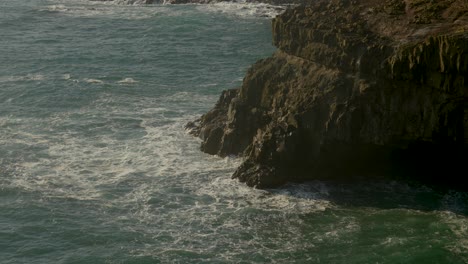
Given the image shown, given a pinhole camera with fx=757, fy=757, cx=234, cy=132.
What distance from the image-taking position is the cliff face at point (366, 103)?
44062mm

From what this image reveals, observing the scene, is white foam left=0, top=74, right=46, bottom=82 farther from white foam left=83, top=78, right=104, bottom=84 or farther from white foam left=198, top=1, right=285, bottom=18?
white foam left=198, top=1, right=285, bottom=18

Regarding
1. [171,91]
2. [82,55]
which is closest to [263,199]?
[171,91]

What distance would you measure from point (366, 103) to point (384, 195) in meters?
5.65

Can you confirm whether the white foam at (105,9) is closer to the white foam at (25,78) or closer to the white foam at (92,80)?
the white foam at (25,78)

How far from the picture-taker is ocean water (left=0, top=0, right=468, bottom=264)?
40.4m

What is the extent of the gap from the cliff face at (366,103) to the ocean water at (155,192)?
1.60 meters

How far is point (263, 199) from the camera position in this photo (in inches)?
1812

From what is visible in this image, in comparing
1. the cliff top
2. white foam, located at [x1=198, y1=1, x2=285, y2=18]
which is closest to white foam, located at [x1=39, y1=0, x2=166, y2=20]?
white foam, located at [x1=198, y1=1, x2=285, y2=18]

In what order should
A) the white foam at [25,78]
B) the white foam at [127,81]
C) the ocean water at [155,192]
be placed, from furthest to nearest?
the white foam at [25,78], the white foam at [127,81], the ocean water at [155,192]

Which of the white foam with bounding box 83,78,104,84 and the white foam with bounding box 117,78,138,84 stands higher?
the white foam with bounding box 117,78,138,84

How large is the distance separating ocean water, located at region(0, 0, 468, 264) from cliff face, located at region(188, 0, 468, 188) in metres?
1.60

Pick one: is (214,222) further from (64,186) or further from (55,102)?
(55,102)

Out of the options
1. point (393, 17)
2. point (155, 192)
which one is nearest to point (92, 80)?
point (155, 192)

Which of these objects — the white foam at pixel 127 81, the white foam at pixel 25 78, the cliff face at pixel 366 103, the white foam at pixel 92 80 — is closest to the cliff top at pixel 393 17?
the cliff face at pixel 366 103
